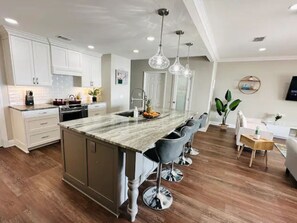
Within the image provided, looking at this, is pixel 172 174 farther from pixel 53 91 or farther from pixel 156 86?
pixel 156 86

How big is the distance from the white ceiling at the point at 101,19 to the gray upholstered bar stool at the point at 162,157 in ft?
5.22

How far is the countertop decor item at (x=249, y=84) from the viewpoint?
5.27 m

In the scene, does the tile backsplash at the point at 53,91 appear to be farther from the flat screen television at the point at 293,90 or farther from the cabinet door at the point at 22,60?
the flat screen television at the point at 293,90

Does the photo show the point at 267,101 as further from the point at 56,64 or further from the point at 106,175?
the point at 56,64

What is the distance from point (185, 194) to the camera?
211cm

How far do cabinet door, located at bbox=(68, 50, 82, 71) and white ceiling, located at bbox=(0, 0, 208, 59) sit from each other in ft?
2.64

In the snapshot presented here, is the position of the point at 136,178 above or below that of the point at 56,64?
below

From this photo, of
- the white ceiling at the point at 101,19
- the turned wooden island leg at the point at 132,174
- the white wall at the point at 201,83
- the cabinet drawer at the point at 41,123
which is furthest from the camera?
the white wall at the point at 201,83

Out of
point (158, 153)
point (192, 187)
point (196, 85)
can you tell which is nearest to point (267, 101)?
point (196, 85)

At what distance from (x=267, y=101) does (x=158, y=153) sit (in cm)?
547

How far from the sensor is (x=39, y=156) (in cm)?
296

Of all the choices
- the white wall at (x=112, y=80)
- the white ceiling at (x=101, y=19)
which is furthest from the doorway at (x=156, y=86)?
the white ceiling at (x=101, y=19)

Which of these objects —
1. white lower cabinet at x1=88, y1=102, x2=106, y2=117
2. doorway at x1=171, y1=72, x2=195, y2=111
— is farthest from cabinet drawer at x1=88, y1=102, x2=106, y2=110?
doorway at x1=171, y1=72, x2=195, y2=111

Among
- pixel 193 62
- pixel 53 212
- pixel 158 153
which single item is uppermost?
pixel 193 62
